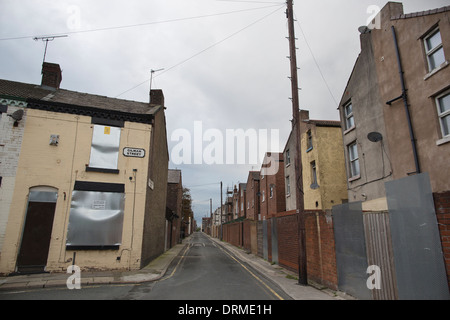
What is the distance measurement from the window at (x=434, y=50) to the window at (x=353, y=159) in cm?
552

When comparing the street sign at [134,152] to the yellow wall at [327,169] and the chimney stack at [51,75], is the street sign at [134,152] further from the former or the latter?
the yellow wall at [327,169]

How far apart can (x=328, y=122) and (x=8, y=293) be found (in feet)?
64.8

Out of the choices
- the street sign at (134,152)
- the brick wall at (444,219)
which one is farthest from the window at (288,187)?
the brick wall at (444,219)

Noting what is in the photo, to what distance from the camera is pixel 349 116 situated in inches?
615

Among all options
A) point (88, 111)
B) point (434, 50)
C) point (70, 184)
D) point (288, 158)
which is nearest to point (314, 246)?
point (434, 50)

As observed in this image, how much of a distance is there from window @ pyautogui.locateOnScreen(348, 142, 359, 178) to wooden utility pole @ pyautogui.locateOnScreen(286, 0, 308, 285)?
6.26 meters

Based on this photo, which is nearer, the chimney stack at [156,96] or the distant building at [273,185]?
the chimney stack at [156,96]

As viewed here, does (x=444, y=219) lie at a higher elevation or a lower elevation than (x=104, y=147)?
lower

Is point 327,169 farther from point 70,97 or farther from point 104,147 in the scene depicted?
point 70,97

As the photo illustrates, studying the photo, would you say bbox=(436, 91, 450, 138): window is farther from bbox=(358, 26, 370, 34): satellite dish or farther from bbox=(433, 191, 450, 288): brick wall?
bbox=(358, 26, 370, 34): satellite dish

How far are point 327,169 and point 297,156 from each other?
933 centimetres

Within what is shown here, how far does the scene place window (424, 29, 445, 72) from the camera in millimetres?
10016

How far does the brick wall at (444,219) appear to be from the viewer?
482cm

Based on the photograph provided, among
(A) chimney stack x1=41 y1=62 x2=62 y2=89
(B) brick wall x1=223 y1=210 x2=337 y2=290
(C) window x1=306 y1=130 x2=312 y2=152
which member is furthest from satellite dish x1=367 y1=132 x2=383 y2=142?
(A) chimney stack x1=41 y1=62 x2=62 y2=89
